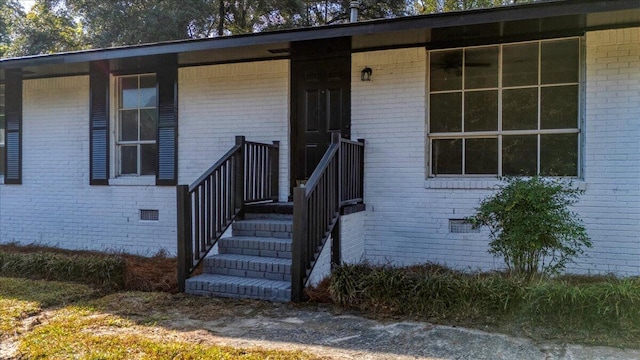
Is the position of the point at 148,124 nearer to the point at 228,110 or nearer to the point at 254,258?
the point at 228,110

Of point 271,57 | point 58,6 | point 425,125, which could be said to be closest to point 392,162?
point 425,125

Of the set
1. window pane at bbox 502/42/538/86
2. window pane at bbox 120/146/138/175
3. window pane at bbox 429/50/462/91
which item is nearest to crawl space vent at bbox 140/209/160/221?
window pane at bbox 120/146/138/175

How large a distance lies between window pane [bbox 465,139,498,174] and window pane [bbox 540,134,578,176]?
563 millimetres

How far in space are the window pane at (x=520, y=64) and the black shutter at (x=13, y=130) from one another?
804 cm

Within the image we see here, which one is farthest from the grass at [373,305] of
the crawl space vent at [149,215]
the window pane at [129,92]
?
the window pane at [129,92]

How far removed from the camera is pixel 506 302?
3955 mm

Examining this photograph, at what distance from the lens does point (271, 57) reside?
22.9ft

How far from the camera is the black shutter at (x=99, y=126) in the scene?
7.77 metres

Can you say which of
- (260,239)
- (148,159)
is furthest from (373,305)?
(148,159)

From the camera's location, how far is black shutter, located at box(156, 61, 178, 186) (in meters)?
7.48

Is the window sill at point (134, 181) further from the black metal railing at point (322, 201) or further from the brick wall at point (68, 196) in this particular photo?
the black metal railing at point (322, 201)

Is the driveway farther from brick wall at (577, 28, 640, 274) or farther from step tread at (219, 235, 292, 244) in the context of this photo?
brick wall at (577, 28, 640, 274)

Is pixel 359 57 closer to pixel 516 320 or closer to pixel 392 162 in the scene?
pixel 392 162

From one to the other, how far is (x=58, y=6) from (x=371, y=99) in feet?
53.1
